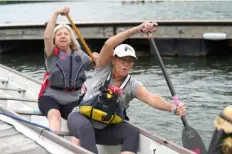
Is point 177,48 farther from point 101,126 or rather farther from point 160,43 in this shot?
point 101,126

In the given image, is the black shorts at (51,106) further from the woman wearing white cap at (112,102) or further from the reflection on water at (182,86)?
the reflection on water at (182,86)

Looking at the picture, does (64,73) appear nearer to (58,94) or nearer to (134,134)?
(58,94)

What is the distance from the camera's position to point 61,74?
16.2ft

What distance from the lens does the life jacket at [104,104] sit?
389cm

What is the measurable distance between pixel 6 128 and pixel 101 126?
4.04 ft

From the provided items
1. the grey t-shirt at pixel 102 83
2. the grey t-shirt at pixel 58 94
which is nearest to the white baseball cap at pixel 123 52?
the grey t-shirt at pixel 102 83

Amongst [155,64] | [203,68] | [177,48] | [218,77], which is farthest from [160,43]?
[218,77]

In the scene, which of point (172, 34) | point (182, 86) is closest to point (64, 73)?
point (182, 86)

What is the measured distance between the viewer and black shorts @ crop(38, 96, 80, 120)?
4799mm

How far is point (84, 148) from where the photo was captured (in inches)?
150

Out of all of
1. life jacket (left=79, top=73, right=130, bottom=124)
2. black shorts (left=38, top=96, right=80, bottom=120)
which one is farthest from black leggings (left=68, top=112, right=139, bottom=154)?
black shorts (left=38, top=96, right=80, bottom=120)

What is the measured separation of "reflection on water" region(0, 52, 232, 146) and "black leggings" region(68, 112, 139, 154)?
276cm

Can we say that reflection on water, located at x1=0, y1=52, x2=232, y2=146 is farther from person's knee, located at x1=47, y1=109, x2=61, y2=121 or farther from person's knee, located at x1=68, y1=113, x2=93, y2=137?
person's knee, located at x1=68, y1=113, x2=93, y2=137

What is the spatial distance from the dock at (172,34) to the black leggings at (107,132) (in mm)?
10346
